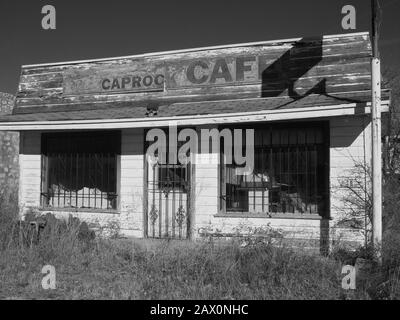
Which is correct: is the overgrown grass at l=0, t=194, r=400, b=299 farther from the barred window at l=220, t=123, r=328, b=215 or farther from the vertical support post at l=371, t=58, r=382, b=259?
the barred window at l=220, t=123, r=328, b=215

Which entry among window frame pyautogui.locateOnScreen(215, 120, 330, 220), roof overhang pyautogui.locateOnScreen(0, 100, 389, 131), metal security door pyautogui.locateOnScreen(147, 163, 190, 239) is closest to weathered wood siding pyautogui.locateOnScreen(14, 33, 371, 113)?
window frame pyautogui.locateOnScreen(215, 120, 330, 220)

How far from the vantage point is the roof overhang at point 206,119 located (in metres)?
7.92

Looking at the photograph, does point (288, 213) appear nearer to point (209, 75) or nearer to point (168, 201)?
point (168, 201)

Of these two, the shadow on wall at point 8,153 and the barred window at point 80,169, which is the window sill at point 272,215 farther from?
the shadow on wall at point 8,153

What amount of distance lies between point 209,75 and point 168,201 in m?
2.91

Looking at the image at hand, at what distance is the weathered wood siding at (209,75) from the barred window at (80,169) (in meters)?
0.85

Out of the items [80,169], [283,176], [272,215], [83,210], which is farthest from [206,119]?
[83,210]

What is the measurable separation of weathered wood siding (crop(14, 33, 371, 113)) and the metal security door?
1.63 metres

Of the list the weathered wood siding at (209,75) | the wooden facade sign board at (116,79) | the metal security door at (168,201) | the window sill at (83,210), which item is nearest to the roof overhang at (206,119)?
the weathered wood siding at (209,75)

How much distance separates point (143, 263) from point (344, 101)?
448cm

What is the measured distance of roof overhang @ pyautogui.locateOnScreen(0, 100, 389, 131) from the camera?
7.92 meters

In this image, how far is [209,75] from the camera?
395 inches

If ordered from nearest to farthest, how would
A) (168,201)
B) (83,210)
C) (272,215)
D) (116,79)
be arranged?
1. (272,215)
2. (168,201)
3. (83,210)
4. (116,79)
